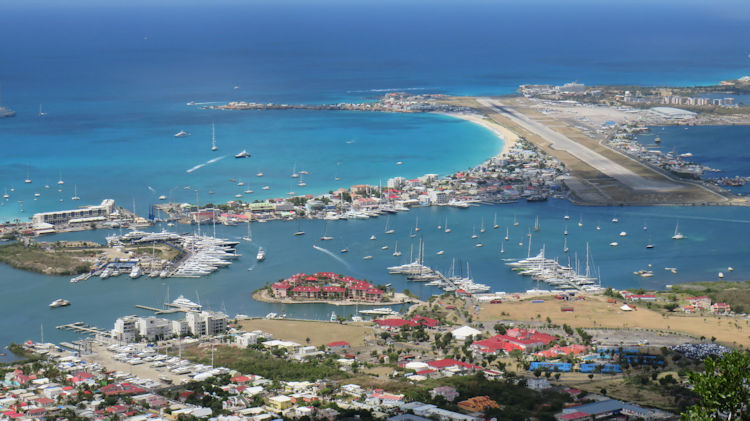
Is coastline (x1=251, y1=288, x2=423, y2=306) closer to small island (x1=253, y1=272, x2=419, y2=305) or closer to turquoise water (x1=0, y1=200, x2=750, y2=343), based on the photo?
small island (x1=253, y1=272, x2=419, y2=305)

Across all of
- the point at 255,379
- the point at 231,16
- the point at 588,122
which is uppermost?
the point at 231,16

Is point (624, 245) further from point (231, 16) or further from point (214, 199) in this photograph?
point (231, 16)

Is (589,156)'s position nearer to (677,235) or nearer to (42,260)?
(677,235)

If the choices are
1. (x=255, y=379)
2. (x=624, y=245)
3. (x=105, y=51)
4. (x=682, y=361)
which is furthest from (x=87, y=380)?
(x=105, y=51)

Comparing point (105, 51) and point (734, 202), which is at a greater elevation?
point (105, 51)

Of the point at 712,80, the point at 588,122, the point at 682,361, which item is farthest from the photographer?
the point at 712,80

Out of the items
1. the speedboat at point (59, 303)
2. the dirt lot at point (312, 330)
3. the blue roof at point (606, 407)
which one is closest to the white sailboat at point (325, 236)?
the dirt lot at point (312, 330)

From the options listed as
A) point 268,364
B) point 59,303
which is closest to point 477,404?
point 268,364
